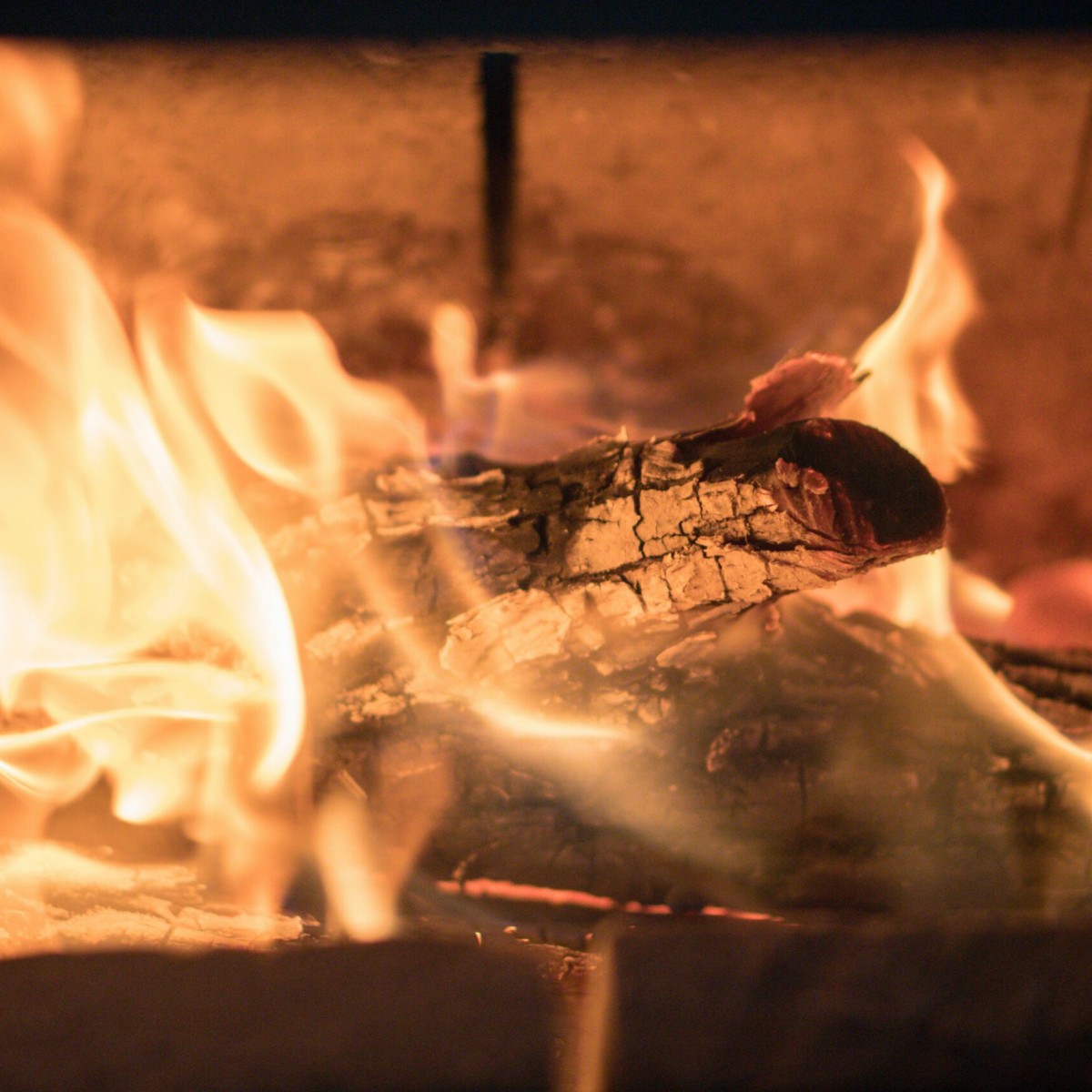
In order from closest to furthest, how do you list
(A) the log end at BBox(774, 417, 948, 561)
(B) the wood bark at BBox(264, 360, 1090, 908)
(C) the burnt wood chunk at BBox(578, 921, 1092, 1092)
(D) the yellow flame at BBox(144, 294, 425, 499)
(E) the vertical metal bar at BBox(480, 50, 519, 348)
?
1. (C) the burnt wood chunk at BBox(578, 921, 1092, 1092)
2. (A) the log end at BBox(774, 417, 948, 561)
3. (B) the wood bark at BBox(264, 360, 1090, 908)
4. (E) the vertical metal bar at BBox(480, 50, 519, 348)
5. (D) the yellow flame at BBox(144, 294, 425, 499)

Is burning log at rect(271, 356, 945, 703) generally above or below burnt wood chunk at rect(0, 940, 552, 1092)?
above

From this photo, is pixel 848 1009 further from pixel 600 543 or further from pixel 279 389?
pixel 279 389

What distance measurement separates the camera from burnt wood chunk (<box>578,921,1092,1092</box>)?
0.89 m

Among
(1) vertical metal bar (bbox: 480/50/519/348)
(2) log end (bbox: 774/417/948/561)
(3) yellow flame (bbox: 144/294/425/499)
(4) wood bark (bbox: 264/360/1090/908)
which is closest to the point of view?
(2) log end (bbox: 774/417/948/561)

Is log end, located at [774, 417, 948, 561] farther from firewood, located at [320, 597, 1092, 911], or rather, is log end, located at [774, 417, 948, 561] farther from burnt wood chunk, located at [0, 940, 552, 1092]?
burnt wood chunk, located at [0, 940, 552, 1092]

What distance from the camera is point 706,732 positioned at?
60.7 inches

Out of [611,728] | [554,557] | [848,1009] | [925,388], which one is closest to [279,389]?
[554,557]

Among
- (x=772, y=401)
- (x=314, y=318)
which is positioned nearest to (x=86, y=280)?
(x=314, y=318)

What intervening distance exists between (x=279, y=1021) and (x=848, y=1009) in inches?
24.9

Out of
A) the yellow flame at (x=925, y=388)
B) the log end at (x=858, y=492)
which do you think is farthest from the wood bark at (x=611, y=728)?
the yellow flame at (x=925, y=388)

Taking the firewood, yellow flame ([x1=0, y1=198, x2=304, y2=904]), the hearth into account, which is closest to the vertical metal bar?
the hearth

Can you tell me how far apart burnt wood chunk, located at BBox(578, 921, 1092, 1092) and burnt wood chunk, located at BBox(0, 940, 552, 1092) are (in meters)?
0.11

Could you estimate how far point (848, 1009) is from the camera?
3.04 ft

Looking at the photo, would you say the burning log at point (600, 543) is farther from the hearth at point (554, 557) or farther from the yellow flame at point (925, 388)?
the yellow flame at point (925, 388)
